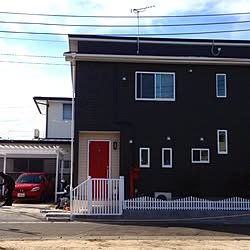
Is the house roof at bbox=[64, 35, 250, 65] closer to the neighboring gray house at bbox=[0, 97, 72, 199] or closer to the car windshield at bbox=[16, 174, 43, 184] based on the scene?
the neighboring gray house at bbox=[0, 97, 72, 199]

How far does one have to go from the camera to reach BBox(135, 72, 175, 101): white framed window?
2006 cm

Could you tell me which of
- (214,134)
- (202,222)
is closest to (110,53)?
(214,134)

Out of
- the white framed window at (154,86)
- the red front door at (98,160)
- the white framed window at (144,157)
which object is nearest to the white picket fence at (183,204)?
the white framed window at (144,157)

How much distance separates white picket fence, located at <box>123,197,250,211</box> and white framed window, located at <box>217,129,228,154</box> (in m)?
3.29

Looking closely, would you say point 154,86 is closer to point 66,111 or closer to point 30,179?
point 30,179

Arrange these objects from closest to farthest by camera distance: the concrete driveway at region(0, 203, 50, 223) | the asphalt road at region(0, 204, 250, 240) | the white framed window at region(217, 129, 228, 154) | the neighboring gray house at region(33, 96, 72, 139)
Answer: the asphalt road at region(0, 204, 250, 240)
the concrete driveway at region(0, 203, 50, 223)
the white framed window at region(217, 129, 228, 154)
the neighboring gray house at region(33, 96, 72, 139)

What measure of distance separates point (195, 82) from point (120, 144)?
4267mm

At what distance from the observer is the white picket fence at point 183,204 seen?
16.5m

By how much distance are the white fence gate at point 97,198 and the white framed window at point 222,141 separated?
5653mm

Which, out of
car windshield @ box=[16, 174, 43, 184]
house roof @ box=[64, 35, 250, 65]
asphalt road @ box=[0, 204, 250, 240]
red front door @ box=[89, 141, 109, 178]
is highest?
house roof @ box=[64, 35, 250, 65]

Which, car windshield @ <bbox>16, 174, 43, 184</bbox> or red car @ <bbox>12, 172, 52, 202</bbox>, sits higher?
car windshield @ <bbox>16, 174, 43, 184</bbox>

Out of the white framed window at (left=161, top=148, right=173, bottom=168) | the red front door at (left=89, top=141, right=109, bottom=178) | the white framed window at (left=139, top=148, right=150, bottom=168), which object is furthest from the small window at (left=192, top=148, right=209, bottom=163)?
the red front door at (left=89, top=141, right=109, bottom=178)

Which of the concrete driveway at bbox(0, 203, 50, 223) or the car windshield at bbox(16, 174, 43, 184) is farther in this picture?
the car windshield at bbox(16, 174, 43, 184)

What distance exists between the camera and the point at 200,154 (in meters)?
19.9
